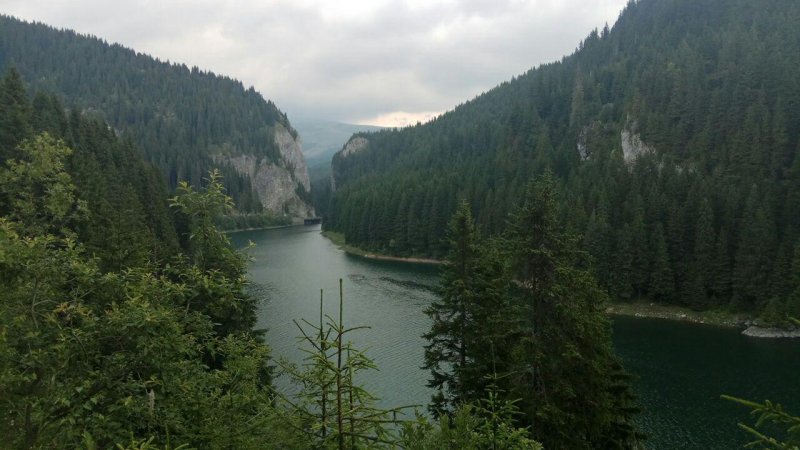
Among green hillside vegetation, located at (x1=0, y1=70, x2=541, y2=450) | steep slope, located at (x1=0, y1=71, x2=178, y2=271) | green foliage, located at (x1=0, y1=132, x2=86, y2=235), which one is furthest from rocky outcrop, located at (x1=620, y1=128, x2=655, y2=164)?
green foliage, located at (x1=0, y1=132, x2=86, y2=235)

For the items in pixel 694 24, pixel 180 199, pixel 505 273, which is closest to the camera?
pixel 180 199

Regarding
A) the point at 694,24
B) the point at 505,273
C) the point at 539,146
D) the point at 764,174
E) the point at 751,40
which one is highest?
the point at 694,24

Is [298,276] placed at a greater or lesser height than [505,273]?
lesser

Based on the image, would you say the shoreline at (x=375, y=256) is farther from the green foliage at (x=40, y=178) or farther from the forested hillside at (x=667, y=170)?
the green foliage at (x=40, y=178)

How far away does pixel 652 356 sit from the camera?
146 feet

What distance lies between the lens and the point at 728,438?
98.3 feet

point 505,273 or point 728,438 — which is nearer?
point 505,273

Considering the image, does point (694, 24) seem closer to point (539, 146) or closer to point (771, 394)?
point (539, 146)

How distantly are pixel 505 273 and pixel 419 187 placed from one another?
325 feet

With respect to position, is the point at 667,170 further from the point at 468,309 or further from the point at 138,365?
the point at 138,365

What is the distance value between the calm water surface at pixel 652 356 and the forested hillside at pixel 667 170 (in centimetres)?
954

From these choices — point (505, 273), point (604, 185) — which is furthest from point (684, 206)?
point (505, 273)

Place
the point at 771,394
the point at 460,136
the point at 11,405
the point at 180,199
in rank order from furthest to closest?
1. the point at 460,136
2. the point at 771,394
3. the point at 180,199
4. the point at 11,405

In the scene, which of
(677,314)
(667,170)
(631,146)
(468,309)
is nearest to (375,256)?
(667,170)
